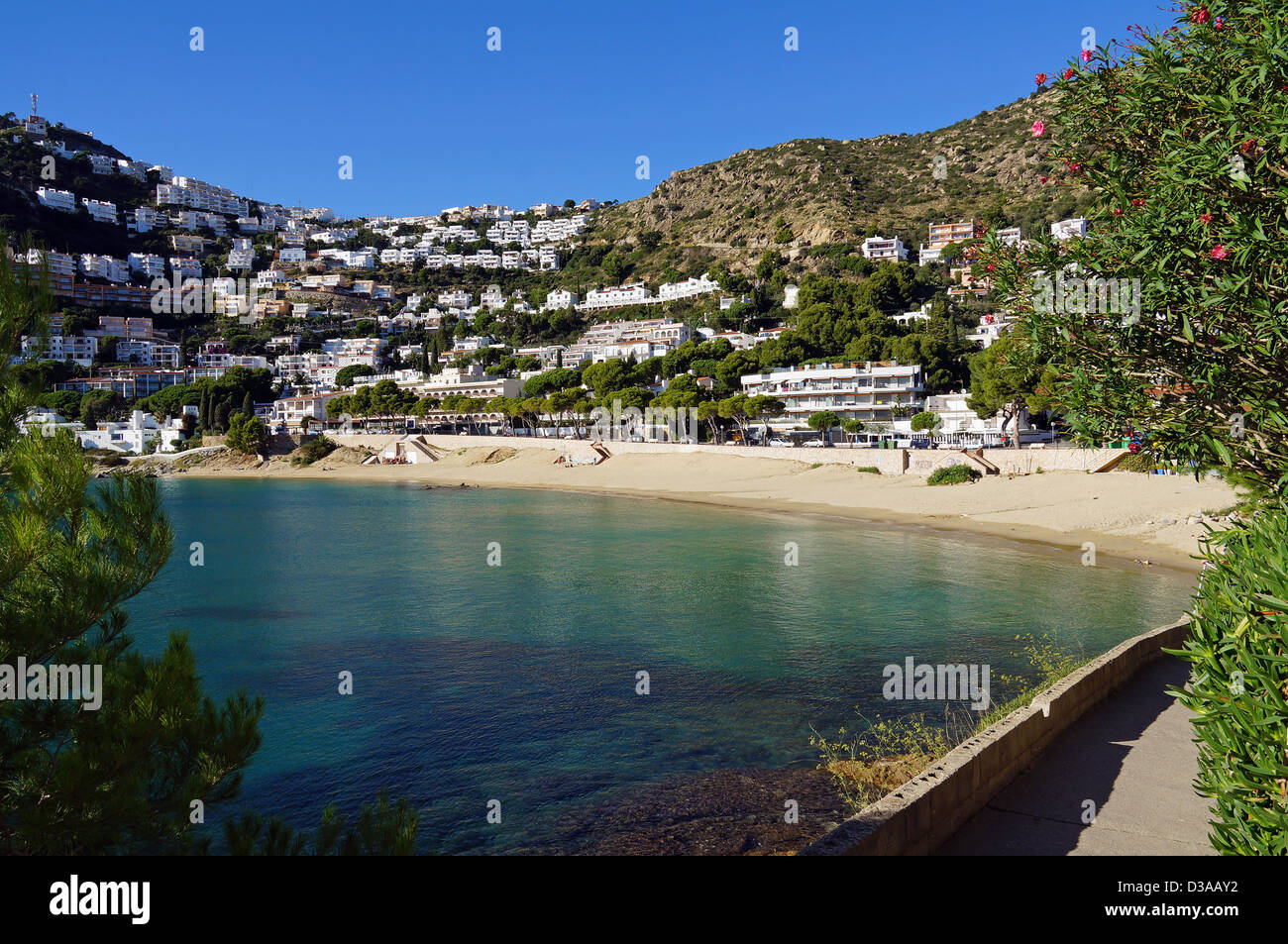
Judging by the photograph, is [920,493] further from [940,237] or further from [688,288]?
[688,288]

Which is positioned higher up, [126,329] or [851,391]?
[126,329]

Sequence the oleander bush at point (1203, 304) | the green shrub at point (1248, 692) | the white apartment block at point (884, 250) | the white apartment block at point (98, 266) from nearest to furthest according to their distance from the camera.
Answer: the green shrub at point (1248, 692), the oleander bush at point (1203, 304), the white apartment block at point (884, 250), the white apartment block at point (98, 266)

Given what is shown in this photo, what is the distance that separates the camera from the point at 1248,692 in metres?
4.55

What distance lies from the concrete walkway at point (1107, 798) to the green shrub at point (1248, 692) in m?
2.70

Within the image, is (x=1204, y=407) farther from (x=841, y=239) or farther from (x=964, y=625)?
(x=841, y=239)

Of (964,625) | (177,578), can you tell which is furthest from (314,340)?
(964,625)

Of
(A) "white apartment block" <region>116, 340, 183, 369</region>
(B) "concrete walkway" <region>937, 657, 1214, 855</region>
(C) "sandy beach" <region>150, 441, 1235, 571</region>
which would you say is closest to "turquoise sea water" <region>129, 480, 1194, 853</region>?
(C) "sandy beach" <region>150, 441, 1235, 571</region>

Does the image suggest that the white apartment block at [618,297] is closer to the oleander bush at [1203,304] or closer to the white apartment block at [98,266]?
the white apartment block at [98,266]

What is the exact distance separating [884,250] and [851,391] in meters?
84.5

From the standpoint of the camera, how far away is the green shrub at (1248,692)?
433 centimetres

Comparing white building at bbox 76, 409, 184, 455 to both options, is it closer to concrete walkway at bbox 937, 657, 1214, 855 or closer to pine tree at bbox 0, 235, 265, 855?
pine tree at bbox 0, 235, 265, 855

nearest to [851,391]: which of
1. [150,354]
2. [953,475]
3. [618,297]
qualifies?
[953,475]

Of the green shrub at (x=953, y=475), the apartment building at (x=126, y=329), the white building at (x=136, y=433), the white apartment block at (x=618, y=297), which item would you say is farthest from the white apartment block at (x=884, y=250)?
the apartment building at (x=126, y=329)

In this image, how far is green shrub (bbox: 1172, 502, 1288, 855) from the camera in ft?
14.2
